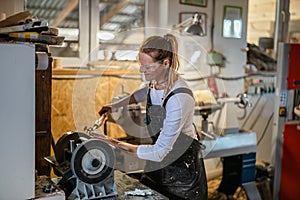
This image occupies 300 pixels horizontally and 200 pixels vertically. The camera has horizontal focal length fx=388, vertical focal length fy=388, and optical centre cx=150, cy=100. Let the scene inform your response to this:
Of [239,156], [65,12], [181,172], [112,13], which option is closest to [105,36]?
[112,13]

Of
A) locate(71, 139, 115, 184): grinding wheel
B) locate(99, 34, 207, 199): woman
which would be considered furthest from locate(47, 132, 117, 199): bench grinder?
locate(99, 34, 207, 199): woman

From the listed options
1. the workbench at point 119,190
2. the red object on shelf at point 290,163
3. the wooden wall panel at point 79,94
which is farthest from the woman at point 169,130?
the red object on shelf at point 290,163

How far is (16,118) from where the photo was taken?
3.89ft

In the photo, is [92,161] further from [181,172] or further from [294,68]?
[294,68]

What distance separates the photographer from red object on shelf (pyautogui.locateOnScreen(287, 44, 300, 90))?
2.85 meters

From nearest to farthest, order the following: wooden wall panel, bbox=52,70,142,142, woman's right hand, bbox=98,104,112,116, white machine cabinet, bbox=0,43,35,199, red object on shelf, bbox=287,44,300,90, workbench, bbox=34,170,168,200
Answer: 1. white machine cabinet, bbox=0,43,35,199
2. workbench, bbox=34,170,168,200
3. woman's right hand, bbox=98,104,112,116
4. wooden wall panel, bbox=52,70,142,142
5. red object on shelf, bbox=287,44,300,90

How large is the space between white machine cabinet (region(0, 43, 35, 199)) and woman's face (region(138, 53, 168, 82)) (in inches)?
23.2

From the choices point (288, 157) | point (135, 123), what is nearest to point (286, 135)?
point (288, 157)

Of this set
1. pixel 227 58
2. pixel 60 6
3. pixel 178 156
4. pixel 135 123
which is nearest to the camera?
pixel 178 156

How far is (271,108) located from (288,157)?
961 millimetres

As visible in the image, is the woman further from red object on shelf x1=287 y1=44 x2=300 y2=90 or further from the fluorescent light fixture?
red object on shelf x1=287 y1=44 x2=300 y2=90

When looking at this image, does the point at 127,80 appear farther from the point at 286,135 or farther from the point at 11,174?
the point at 11,174

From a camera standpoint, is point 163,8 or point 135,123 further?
point 163,8

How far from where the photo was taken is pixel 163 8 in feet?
10.0
